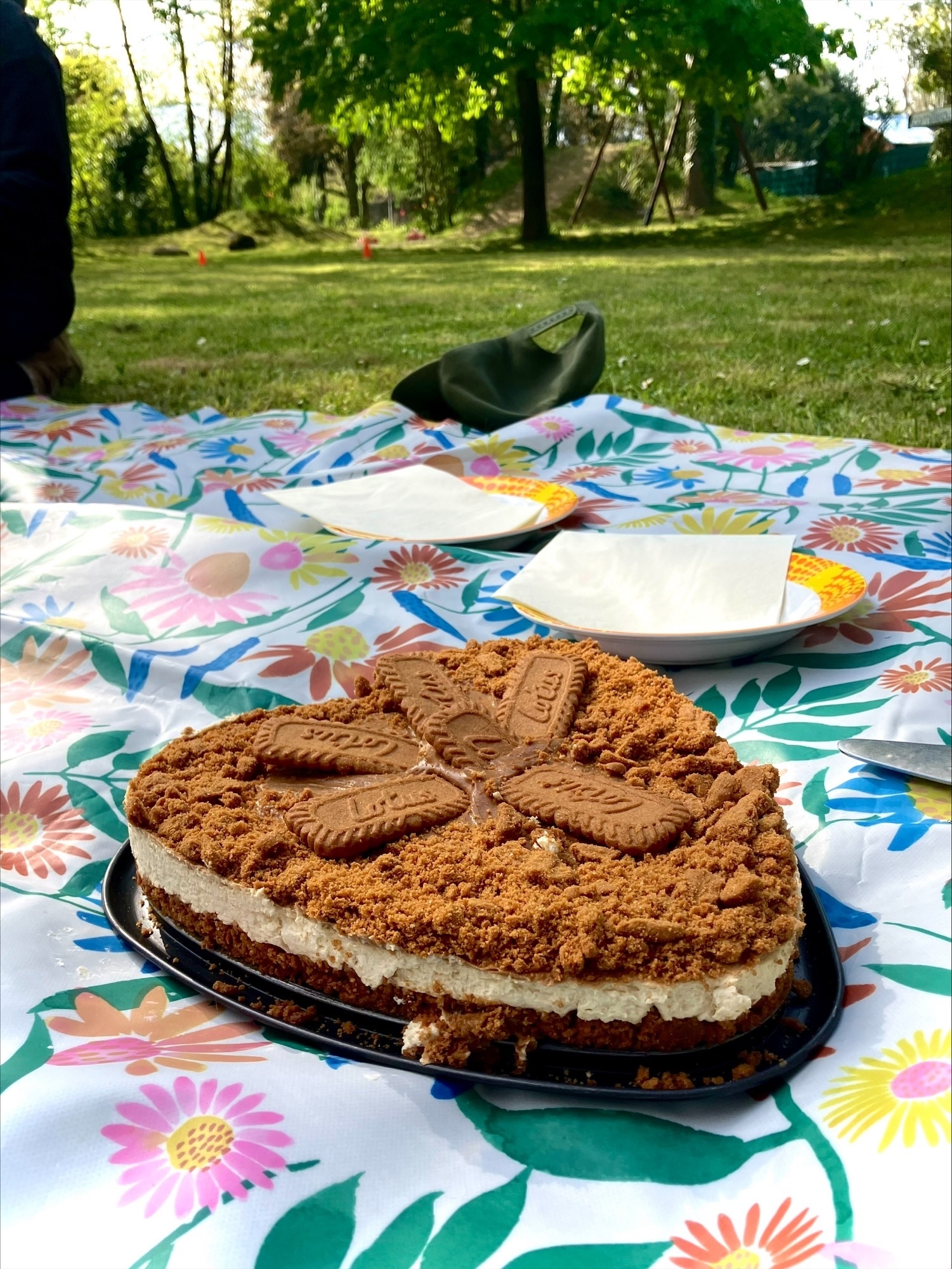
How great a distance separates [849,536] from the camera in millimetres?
2037

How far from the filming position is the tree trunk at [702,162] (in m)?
19.3

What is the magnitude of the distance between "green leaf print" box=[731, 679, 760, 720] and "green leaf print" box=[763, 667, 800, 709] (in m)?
0.01

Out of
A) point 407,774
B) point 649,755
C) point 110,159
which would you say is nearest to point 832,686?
point 649,755

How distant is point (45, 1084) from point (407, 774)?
39 centimetres

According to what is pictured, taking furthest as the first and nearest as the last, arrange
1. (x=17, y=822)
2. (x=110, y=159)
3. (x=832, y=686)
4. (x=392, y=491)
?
(x=110, y=159), (x=392, y=491), (x=832, y=686), (x=17, y=822)

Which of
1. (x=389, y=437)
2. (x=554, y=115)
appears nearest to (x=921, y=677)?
(x=389, y=437)

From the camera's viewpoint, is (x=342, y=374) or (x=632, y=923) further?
(x=342, y=374)

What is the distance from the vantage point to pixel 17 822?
1250mm

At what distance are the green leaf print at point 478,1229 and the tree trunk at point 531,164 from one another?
1629 centimetres

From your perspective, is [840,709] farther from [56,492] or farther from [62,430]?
[62,430]

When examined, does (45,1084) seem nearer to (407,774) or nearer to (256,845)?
(256,845)

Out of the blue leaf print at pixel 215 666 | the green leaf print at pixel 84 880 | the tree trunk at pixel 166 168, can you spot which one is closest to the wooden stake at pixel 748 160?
the tree trunk at pixel 166 168

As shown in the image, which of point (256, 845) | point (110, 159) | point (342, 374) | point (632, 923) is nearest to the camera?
point (632, 923)

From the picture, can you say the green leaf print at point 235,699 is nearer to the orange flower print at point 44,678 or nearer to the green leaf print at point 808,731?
the orange flower print at point 44,678
